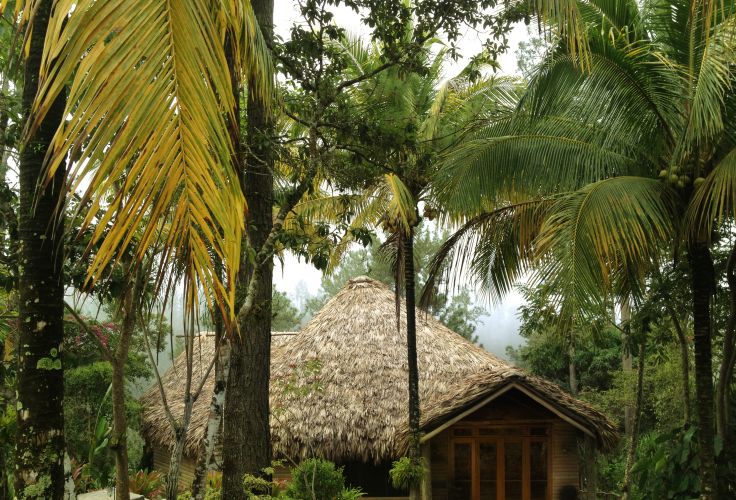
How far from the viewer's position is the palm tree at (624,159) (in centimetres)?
521

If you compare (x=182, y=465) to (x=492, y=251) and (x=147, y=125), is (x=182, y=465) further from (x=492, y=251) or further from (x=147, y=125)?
(x=147, y=125)

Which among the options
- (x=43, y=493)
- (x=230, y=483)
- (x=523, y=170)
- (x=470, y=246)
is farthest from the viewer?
(x=470, y=246)

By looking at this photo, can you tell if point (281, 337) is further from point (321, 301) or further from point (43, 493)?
point (321, 301)

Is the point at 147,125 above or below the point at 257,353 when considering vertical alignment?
above

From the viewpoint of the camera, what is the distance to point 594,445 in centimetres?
1133

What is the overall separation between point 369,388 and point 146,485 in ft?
12.8

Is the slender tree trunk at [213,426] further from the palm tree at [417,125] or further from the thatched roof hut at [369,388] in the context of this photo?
the thatched roof hut at [369,388]

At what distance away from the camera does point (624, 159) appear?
6656 millimetres

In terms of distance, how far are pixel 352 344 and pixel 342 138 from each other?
7.76 metres

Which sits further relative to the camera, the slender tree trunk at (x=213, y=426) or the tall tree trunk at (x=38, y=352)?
the slender tree trunk at (x=213, y=426)

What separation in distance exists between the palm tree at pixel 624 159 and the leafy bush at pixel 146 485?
7.37m

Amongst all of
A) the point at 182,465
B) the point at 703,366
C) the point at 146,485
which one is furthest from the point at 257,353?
the point at 182,465

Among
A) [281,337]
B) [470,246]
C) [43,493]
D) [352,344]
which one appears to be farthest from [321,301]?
[43,493]

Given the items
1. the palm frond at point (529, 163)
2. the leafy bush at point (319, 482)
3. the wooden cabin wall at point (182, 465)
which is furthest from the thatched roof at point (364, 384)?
the palm frond at point (529, 163)
